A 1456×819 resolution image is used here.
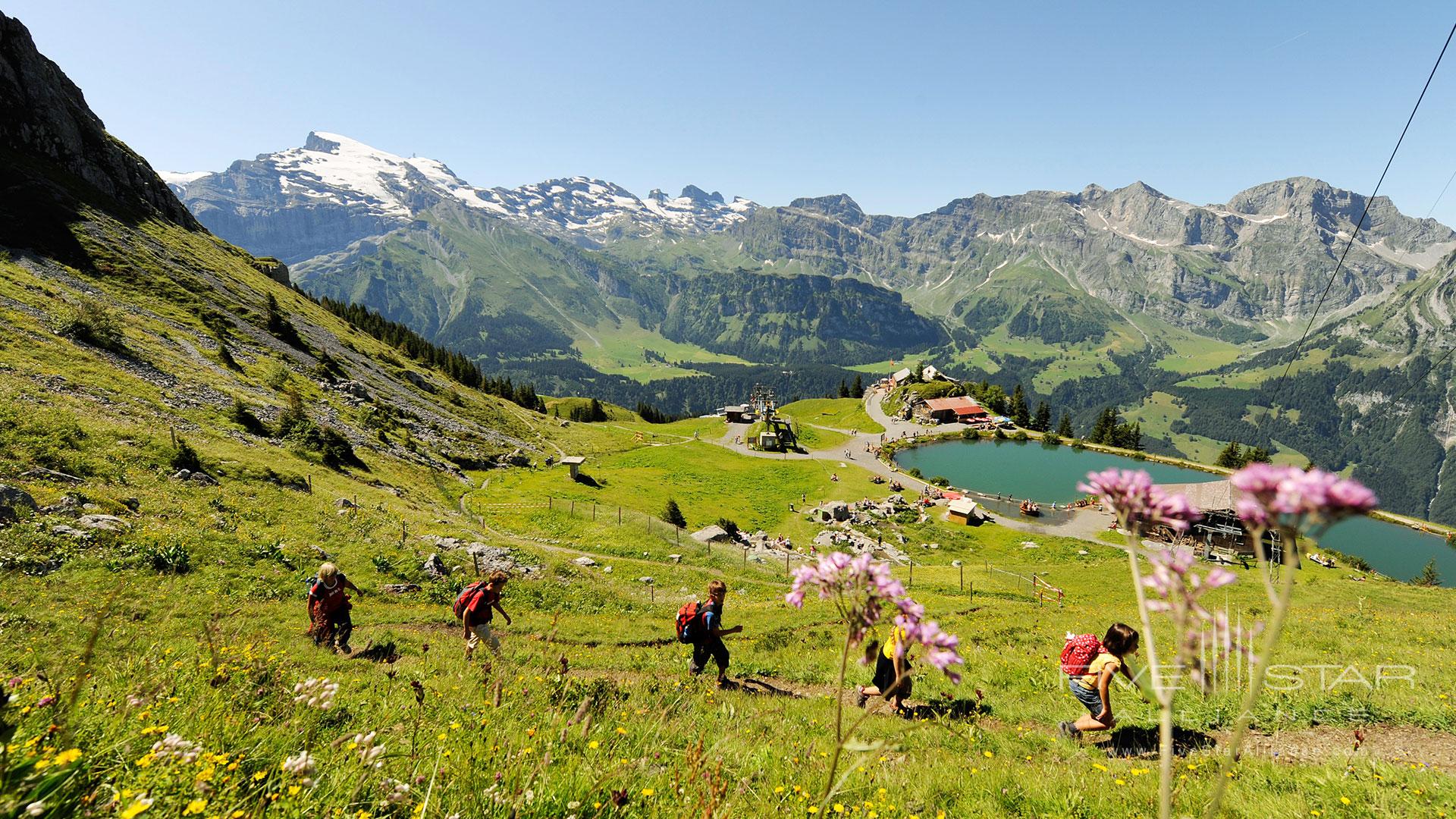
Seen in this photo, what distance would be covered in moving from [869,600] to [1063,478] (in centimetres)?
11026

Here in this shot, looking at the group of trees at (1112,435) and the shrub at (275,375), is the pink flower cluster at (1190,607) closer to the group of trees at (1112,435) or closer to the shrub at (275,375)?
the shrub at (275,375)

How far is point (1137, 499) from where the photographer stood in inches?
166

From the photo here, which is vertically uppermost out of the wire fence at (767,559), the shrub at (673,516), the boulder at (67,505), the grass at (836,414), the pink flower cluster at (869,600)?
the pink flower cluster at (869,600)

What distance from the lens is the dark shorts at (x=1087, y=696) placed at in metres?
11.2

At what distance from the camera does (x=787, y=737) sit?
9.45 m

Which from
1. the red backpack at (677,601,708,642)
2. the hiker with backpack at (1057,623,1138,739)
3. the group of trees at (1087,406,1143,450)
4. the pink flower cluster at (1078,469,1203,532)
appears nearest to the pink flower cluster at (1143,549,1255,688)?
the pink flower cluster at (1078,469,1203,532)

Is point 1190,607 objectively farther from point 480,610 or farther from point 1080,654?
point 480,610

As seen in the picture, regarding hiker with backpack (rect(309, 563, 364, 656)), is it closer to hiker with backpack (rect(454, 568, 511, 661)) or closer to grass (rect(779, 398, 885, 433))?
hiker with backpack (rect(454, 568, 511, 661))

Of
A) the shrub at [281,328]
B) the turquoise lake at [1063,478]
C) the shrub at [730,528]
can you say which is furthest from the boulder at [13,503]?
the turquoise lake at [1063,478]

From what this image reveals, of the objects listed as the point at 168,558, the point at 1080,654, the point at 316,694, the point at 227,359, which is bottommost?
the point at 168,558

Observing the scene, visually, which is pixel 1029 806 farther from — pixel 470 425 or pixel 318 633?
pixel 470 425

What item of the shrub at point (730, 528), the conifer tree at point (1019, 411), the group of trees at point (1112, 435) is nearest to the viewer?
the shrub at point (730, 528)

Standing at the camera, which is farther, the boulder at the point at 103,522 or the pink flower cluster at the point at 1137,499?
the boulder at the point at 103,522

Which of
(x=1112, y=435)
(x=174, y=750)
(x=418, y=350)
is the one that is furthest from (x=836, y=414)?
(x=174, y=750)
